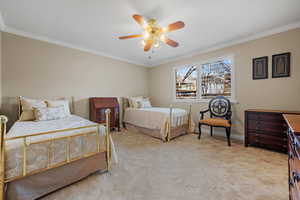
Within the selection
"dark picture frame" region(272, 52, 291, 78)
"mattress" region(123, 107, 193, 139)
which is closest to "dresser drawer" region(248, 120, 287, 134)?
"dark picture frame" region(272, 52, 291, 78)

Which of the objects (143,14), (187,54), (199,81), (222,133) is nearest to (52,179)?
(143,14)

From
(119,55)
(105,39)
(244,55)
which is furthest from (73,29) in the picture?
(244,55)

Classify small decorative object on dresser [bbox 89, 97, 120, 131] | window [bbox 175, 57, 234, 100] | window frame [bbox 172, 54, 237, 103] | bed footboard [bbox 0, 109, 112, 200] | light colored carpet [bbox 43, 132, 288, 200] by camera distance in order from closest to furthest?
bed footboard [bbox 0, 109, 112, 200]
light colored carpet [bbox 43, 132, 288, 200]
window frame [bbox 172, 54, 237, 103]
window [bbox 175, 57, 234, 100]
small decorative object on dresser [bbox 89, 97, 120, 131]

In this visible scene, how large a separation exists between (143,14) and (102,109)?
2.55 m

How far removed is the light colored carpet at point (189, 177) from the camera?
131 centimetres

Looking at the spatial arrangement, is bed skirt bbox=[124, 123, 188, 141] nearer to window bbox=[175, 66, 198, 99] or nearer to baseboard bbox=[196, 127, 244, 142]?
baseboard bbox=[196, 127, 244, 142]

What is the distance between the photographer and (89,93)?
362 centimetres

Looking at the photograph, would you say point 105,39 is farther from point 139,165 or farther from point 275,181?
point 275,181

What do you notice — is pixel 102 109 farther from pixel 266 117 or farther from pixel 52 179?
pixel 266 117

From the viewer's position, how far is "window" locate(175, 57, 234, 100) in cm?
328

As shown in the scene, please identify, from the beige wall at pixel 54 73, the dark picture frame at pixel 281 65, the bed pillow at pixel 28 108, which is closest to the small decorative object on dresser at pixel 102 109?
the beige wall at pixel 54 73

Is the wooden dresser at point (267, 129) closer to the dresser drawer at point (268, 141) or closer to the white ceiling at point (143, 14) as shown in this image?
the dresser drawer at point (268, 141)

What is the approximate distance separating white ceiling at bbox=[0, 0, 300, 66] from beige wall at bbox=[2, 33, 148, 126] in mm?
290

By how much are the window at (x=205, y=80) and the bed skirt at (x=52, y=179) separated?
323 centimetres
